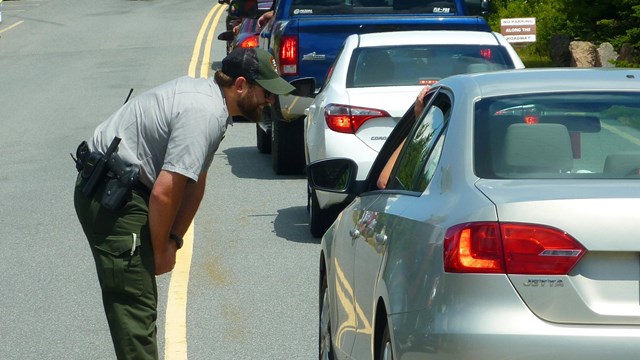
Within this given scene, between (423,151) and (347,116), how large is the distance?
5.64 m

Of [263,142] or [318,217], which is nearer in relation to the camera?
[318,217]

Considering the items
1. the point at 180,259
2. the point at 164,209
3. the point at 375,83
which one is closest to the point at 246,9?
the point at 375,83

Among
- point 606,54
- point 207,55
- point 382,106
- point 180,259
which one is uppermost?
point 382,106

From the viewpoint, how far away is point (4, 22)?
3966 centimetres

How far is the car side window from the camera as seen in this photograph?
4598 mm

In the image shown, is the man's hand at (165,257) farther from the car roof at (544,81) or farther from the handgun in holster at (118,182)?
the car roof at (544,81)

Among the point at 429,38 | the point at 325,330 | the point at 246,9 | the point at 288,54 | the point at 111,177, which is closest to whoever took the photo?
the point at 111,177

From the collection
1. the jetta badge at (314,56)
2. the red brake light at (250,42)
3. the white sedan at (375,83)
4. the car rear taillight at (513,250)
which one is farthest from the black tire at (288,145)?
the car rear taillight at (513,250)

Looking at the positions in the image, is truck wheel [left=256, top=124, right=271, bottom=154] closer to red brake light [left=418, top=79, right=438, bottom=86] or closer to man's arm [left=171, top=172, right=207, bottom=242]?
red brake light [left=418, top=79, right=438, bottom=86]

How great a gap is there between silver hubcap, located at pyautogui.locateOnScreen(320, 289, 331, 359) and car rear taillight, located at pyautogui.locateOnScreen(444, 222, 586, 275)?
242 centimetres

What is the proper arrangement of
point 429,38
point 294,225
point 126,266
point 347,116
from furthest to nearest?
point 294,225 → point 429,38 → point 347,116 → point 126,266

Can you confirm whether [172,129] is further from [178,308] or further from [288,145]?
[288,145]

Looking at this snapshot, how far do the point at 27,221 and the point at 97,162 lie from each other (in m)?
6.82

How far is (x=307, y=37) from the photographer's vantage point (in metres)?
13.4
